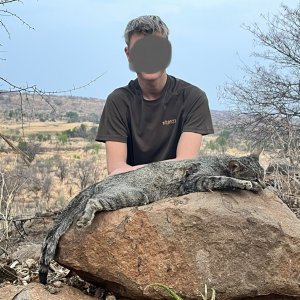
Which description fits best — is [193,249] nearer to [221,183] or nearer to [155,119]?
[221,183]

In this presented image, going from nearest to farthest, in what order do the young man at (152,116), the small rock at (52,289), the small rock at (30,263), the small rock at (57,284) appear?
the small rock at (52,289), the small rock at (57,284), the small rock at (30,263), the young man at (152,116)

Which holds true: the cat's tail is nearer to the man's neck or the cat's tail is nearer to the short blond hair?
the man's neck

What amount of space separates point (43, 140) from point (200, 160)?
1025 inches

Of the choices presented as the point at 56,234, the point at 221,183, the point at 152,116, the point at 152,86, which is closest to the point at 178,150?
the point at 152,116

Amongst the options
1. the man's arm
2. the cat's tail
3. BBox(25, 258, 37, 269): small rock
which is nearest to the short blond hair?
the man's arm

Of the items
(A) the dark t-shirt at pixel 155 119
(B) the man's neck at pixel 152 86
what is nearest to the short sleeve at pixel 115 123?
(A) the dark t-shirt at pixel 155 119

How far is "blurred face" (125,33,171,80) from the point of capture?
5.02 metres

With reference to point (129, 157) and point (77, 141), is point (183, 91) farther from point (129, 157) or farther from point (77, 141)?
point (77, 141)

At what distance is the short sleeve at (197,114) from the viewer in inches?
202

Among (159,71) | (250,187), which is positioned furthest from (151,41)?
(250,187)

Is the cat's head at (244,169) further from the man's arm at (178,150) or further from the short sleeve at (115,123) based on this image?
the short sleeve at (115,123)

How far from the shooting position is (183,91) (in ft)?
17.4

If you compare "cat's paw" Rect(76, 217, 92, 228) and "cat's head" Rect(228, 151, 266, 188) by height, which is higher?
"cat's head" Rect(228, 151, 266, 188)

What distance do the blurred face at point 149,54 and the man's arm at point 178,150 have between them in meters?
0.61
